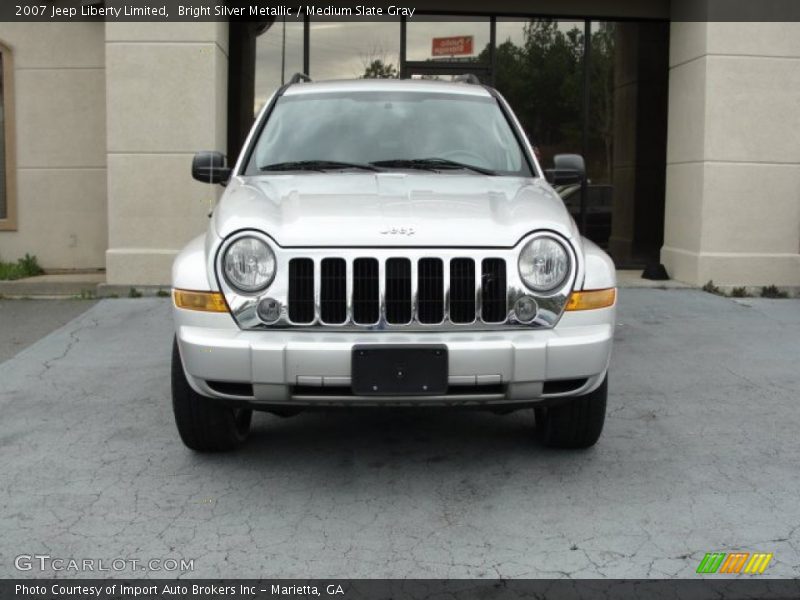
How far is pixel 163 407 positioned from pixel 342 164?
1843mm

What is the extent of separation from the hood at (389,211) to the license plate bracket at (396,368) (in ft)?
1.50

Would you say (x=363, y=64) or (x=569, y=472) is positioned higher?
(x=363, y=64)

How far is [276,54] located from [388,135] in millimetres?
6611

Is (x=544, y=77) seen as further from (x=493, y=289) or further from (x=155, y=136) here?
(x=493, y=289)

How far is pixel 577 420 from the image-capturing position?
4.46 metres

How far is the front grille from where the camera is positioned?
3922mm

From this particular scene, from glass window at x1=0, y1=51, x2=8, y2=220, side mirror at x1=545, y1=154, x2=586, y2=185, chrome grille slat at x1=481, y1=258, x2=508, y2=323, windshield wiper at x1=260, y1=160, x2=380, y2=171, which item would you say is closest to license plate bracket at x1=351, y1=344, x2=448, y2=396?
chrome grille slat at x1=481, y1=258, x2=508, y2=323

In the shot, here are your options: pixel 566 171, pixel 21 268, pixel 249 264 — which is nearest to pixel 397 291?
pixel 249 264

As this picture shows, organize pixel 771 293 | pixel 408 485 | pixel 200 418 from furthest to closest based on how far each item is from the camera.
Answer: pixel 771 293 < pixel 200 418 < pixel 408 485

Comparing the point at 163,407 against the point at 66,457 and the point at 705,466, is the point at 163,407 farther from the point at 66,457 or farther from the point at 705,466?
the point at 705,466

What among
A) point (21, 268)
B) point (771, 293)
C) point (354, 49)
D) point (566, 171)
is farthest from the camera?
point (354, 49)

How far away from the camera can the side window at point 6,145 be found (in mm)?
10633

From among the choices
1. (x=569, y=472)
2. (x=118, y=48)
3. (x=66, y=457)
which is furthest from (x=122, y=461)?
(x=118, y=48)

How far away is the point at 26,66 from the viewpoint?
10.6 meters
